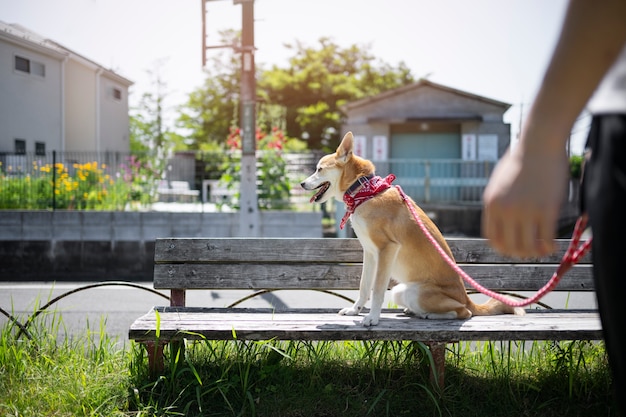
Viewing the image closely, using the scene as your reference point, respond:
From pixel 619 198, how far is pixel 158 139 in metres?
42.6

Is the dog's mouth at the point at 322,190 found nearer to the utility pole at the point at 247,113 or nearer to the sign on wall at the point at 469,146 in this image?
the utility pole at the point at 247,113

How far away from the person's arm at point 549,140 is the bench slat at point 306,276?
2.94 metres

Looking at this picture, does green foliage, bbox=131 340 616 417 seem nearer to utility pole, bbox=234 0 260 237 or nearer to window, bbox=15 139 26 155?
utility pole, bbox=234 0 260 237

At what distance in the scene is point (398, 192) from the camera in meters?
3.48

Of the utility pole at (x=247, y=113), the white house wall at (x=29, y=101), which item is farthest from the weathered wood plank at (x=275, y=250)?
the white house wall at (x=29, y=101)

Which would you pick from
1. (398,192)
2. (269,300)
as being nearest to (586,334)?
(398,192)

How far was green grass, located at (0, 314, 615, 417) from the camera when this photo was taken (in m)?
2.96

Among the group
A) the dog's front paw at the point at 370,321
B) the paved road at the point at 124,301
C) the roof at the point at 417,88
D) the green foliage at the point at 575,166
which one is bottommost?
the paved road at the point at 124,301

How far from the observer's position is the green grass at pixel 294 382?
296 centimetres

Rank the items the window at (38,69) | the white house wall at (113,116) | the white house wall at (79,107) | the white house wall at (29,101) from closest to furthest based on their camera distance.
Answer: the white house wall at (29,101) < the window at (38,69) < the white house wall at (79,107) < the white house wall at (113,116)

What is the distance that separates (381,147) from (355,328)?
1642cm

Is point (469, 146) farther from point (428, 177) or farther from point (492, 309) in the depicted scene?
point (492, 309)

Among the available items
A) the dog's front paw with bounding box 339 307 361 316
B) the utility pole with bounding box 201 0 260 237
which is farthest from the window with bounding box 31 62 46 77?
the dog's front paw with bounding box 339 307 361 316

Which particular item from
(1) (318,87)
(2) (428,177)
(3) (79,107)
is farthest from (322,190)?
(1) (318,87)
